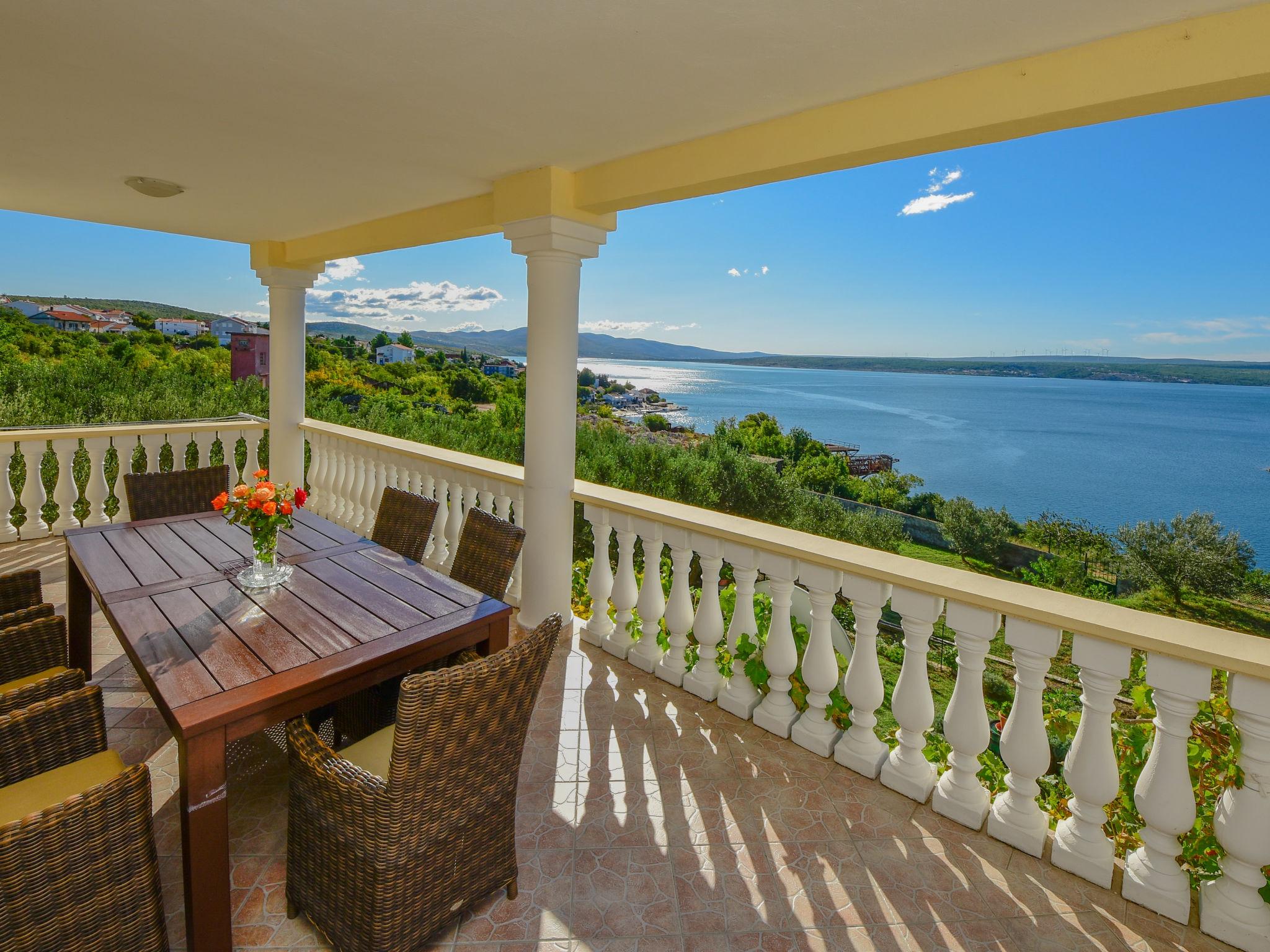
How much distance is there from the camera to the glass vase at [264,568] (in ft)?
7.45

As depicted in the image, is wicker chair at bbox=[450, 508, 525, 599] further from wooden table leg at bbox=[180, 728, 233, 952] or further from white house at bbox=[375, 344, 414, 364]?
white house at bbox=[375, 344, 414, 364]

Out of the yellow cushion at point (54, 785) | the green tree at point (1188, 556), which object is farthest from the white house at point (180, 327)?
the green tree at point (1188, 556)

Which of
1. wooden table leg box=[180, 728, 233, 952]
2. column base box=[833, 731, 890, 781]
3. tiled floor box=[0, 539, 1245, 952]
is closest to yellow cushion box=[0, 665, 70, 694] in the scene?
tiled floor box=[0, 539, 1245, 952]

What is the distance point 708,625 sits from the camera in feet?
9.39

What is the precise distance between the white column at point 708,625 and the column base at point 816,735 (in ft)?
1.42

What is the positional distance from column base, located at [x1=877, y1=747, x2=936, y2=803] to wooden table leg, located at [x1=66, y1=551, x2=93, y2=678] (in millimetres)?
3209

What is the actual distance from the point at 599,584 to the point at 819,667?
1275mm

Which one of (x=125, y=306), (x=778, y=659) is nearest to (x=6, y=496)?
(x=778, y=659)

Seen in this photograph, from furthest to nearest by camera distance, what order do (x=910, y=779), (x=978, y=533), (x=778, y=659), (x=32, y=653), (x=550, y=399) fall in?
1. (x=978, y=533)
2. (x=550, y=399)
3. (x=778, y=659)
4. (x=910, y=779)
5. (x=32, y=653)

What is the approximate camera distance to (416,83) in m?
2.27

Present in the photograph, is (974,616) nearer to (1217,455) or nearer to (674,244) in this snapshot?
(1217,455)

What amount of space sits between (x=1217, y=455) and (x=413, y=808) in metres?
12.9

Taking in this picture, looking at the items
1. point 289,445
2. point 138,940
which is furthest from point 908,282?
point 138,940

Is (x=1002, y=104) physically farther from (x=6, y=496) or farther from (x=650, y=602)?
(x=6, y=496)
